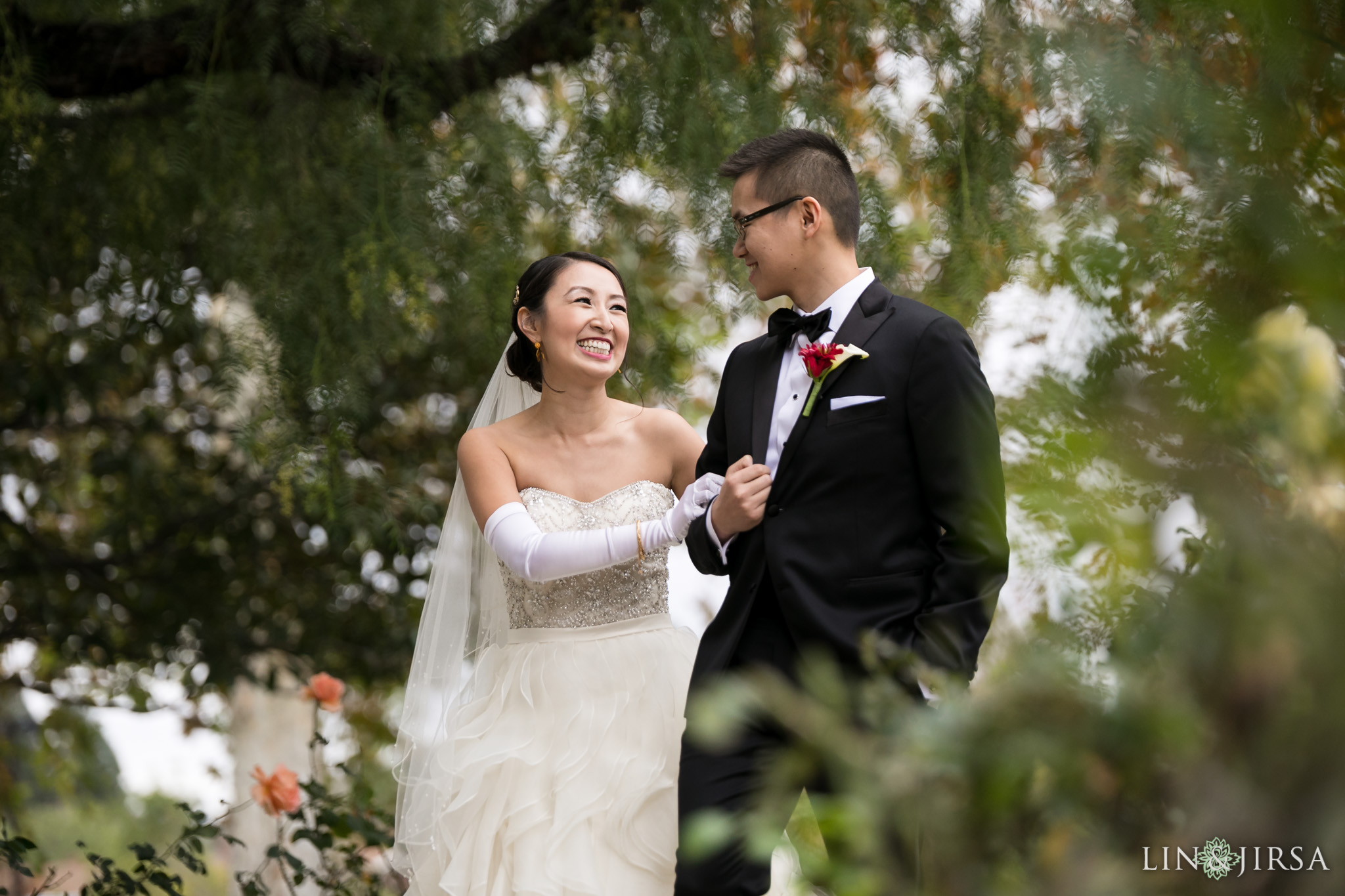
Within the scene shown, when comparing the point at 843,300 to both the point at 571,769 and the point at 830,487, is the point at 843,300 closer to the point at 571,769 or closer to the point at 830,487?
the point at 830,487

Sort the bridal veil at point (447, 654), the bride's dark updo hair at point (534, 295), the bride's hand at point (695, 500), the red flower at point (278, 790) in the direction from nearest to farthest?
the bride's hand at point (695, 500), the bridal veil at point (447, 654), the bride's dark updo hair at point (534, 295), the red flower at point (278, 790)

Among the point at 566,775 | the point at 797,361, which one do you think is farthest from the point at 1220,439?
the point at 566,775

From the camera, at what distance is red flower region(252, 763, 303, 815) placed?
3.58 m

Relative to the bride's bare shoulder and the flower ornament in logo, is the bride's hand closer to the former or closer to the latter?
the bride's bare shoulder

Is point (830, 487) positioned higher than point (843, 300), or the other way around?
point (843, 300)

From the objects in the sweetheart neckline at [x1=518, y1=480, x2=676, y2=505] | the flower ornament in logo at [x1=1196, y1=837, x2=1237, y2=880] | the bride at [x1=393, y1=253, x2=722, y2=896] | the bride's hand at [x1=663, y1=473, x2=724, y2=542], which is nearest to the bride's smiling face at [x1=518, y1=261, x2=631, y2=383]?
the bride at [x1=393, y1=253, x2=722, y2=896]

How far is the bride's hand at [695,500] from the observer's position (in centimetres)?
260

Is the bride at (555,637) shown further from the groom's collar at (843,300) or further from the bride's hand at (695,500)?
the groom's collar at (843,300)

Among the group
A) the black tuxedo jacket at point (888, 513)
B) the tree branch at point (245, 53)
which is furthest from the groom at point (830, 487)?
the tree branch at point (245, 53)

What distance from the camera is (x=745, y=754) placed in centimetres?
233

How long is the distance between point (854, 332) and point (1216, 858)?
1877 millimetres

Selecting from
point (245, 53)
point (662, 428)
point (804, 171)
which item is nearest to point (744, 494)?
point (804, 171)

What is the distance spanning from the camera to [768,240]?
2.53 meters

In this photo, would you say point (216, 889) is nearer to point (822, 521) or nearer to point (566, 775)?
point (566, 775)
